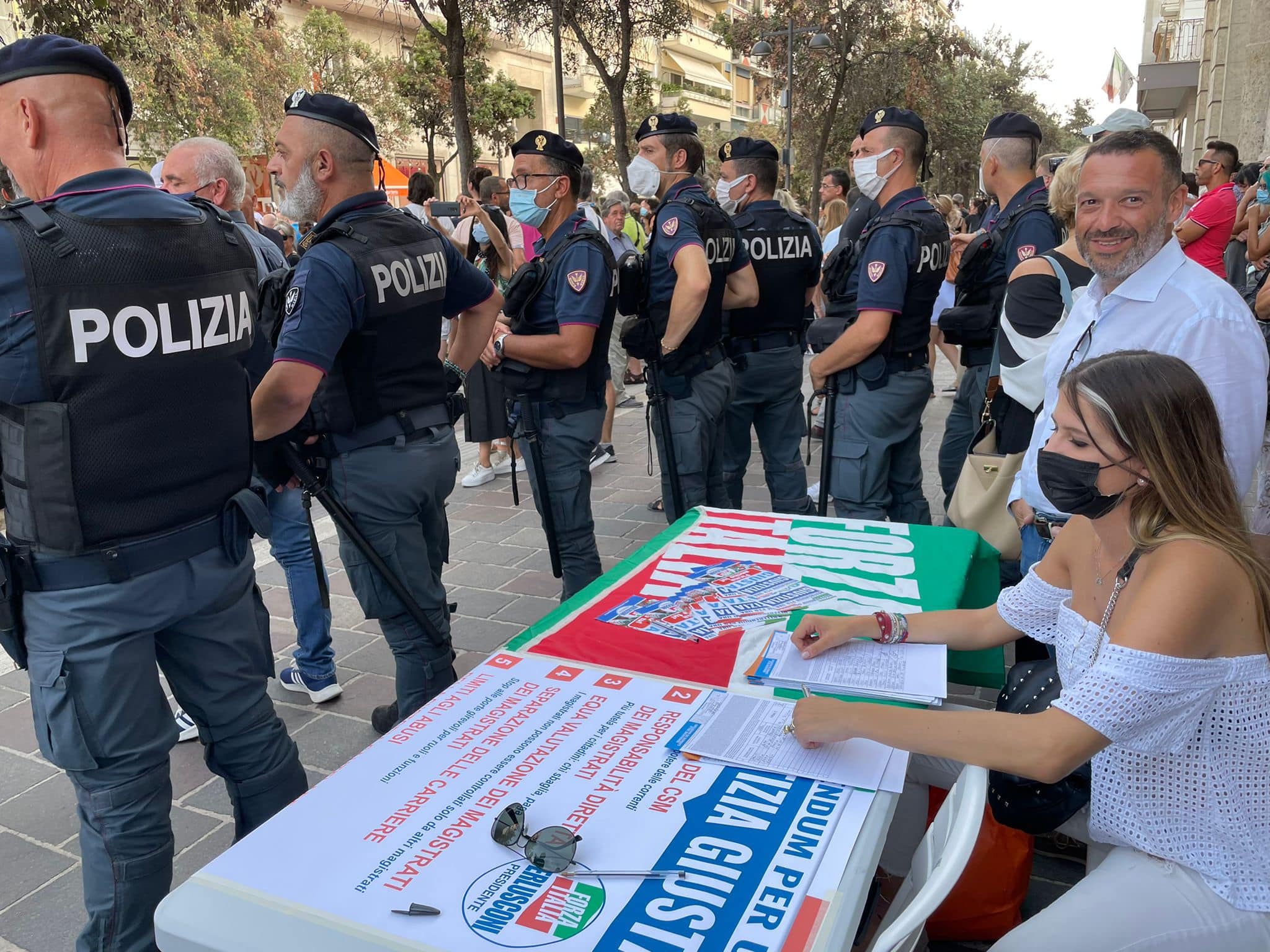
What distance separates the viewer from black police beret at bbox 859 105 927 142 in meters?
4.10

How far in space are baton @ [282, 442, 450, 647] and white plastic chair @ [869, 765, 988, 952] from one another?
1.64 meters

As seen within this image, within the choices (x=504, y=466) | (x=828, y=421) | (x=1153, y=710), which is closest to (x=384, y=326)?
(x=1153, y=710)

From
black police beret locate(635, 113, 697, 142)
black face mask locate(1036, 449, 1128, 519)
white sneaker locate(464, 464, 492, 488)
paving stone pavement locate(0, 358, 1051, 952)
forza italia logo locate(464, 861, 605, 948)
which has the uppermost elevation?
black police beret locate(635, 113, 697, 142)

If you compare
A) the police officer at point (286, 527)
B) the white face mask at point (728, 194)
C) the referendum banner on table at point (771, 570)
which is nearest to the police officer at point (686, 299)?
the white face mask at point (728, 194)

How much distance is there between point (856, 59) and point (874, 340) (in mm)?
21278

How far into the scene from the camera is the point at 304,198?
2.71 m

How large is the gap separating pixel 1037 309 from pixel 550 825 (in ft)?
8.17

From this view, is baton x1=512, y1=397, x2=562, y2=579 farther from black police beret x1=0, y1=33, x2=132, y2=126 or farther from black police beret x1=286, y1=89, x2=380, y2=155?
black police beret x1=0, y1=33, x2=132, y2=126

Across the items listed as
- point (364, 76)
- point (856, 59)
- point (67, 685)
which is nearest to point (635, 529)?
point (67, 685)

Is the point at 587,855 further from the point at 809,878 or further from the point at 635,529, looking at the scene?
the point at 635,529

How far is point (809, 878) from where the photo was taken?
138 centimetres

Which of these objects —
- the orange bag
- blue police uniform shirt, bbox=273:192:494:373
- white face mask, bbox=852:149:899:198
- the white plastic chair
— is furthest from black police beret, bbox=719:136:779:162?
the white plastic chair

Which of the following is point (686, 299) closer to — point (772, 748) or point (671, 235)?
point (671, 235)

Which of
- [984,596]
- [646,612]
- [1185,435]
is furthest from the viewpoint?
[984,596]
